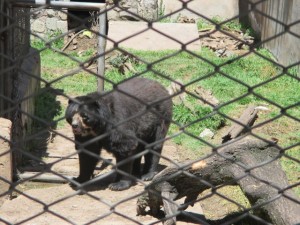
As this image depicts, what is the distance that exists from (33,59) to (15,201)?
340 cm

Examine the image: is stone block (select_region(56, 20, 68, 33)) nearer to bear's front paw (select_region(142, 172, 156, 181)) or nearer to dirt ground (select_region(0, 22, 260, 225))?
dirt ground (select_region(0, 22, 260, 225))

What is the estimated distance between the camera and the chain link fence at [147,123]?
2721mm

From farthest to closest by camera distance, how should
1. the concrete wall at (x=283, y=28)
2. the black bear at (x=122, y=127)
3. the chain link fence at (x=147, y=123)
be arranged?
1. the concrete wall at (x=283, y=28)
2. the black bear at (x=122, y=127)
3. the chain link fence at (x=147, y=123)

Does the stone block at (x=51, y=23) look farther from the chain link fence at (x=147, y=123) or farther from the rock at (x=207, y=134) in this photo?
the rock at (x=207, y=134)

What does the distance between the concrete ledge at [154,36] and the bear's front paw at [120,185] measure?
505 centimetres

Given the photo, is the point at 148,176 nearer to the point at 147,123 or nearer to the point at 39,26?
the point at 147,123

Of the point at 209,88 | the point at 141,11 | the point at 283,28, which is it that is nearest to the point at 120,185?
the point at 209,88

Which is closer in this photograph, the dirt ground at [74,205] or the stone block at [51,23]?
the dirt ground at [74,205]

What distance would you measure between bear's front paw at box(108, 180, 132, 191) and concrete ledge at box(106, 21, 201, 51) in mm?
5047

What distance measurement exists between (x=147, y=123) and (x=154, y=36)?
562 cm

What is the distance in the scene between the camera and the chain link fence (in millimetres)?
2721

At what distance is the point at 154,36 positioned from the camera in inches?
509

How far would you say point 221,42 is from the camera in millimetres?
13312

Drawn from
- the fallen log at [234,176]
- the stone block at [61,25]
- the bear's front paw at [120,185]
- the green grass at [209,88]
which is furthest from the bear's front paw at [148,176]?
the stone block at [61,25]
